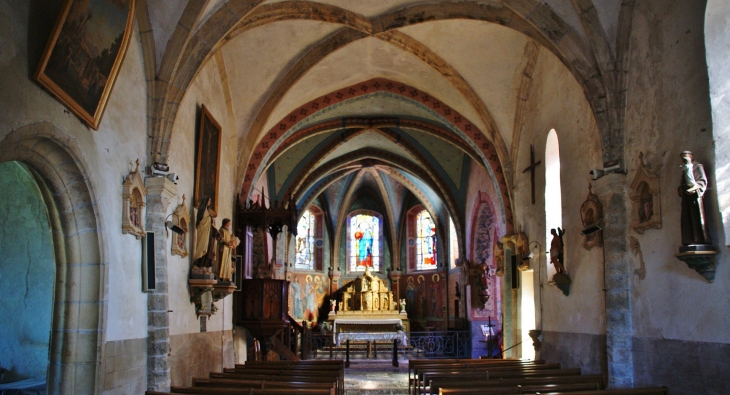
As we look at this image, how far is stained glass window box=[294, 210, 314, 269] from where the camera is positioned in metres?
26.4

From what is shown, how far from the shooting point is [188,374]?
9.45m

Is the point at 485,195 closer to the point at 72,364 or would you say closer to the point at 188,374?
the point at 188,374

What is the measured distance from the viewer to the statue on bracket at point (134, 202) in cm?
750

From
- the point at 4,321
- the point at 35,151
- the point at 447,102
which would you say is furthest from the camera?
the point at 447,102

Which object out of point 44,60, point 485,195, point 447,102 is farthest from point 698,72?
point 485,195

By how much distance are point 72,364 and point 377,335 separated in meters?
11.5

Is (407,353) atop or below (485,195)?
below

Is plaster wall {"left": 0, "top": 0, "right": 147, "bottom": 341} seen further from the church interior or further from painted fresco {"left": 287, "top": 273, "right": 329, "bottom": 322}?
painted fresco {"left": 287, "top": 273, "right": 329, "bottom": 322}

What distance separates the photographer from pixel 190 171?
10062 mm

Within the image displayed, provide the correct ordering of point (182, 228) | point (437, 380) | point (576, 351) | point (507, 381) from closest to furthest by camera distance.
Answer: point (507, 381)
point (437, 380)
point (182, 228)
point (576, 351)

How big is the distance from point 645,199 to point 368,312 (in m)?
16.1

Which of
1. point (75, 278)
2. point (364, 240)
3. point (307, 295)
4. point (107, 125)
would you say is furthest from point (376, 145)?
point (75, 278)

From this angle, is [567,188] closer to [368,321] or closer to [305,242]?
[368,321]

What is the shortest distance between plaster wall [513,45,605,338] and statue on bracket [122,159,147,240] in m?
6.29
